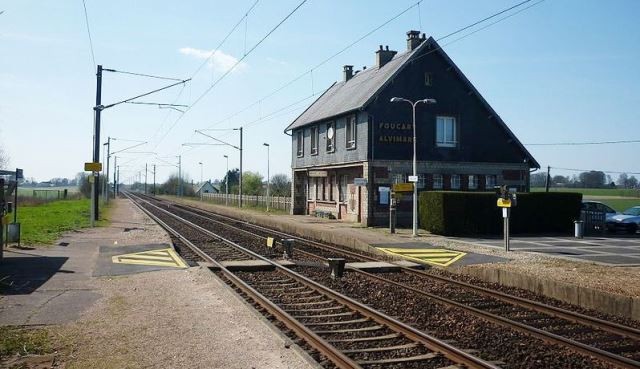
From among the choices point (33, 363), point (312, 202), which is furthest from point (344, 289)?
point (312, 202)

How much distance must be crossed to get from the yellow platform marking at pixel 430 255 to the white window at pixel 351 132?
14450 millimetres

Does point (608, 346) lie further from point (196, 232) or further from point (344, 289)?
point (196, 232)

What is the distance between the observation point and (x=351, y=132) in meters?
35.5

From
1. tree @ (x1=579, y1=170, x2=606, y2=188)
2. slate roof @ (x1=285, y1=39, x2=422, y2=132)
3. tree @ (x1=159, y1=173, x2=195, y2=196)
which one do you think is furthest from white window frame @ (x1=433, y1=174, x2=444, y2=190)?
tree @ (x1=159, y1=173, x2=195, y2=196)

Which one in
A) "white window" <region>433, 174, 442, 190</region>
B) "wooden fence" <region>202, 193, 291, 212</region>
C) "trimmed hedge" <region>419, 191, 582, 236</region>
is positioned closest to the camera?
"trimmed hedge" <region>419, 191, 582, 236</region>

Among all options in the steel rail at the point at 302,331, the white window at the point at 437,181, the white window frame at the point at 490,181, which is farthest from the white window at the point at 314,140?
the steel rail at the point at 302,331

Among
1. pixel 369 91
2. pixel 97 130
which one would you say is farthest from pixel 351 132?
pixel 97 130

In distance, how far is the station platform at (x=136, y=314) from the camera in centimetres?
724

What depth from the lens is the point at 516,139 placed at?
118ft

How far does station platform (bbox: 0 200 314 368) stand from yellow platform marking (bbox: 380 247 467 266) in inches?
264

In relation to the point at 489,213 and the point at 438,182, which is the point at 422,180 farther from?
the point at 489,213

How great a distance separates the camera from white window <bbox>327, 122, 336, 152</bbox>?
37.8 meters

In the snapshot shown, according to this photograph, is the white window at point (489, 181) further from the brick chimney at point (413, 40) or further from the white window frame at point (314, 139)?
the white window frame at point (314, 139)

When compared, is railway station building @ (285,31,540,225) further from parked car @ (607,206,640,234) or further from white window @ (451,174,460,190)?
parked car @ (607,206,640,234)
